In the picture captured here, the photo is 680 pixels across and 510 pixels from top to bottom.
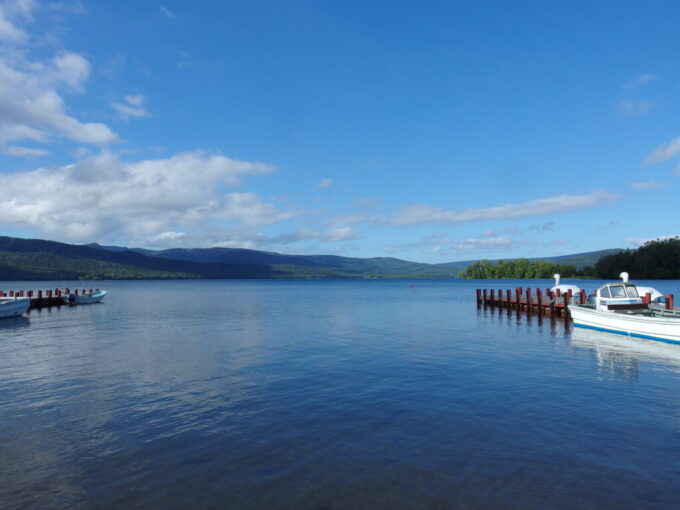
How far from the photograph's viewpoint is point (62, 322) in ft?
144

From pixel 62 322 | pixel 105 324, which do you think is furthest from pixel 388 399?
pixel 62 322

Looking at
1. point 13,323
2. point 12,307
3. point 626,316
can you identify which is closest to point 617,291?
point 626,316

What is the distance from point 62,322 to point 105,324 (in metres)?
5.14

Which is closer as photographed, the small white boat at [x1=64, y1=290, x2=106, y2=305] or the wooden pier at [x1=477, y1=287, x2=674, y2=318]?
the wooden pier at [x1=477, y1=287, x2=674, y2=318]

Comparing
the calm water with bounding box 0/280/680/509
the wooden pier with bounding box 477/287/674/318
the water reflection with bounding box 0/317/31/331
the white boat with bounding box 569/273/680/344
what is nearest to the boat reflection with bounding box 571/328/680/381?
the calm water with bounding box 0/280/680/509

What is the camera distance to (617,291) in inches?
1321

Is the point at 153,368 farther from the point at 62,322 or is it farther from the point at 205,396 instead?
the point at 62,322

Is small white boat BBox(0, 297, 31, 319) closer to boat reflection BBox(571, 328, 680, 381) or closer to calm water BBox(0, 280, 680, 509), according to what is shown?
calm water BBox(0, 280, 680, 509)

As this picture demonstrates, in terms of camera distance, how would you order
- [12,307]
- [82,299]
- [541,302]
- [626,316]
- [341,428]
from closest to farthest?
[341,428]
[626,316]
[12,307]
[541,302]
[82,299]

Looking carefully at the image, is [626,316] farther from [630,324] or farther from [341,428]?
[341,428]

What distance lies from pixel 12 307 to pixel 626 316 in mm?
55198

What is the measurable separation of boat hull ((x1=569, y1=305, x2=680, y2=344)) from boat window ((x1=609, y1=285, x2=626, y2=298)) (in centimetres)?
170

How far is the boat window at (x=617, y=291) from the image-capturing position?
33062 mm

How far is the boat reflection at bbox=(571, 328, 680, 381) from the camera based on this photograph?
69.1ft
